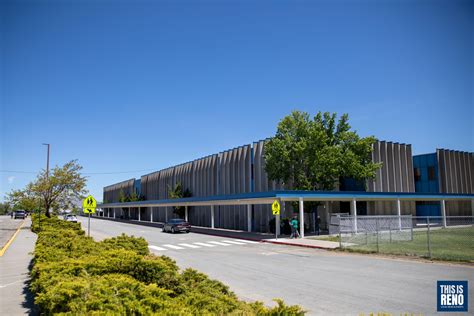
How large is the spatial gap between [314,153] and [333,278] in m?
21.3

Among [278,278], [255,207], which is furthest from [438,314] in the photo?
[255,207]

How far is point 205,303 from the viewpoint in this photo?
6.18m

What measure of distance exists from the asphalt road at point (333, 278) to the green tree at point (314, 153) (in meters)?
14.2

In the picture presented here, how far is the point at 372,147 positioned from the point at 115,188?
7641 centimetres

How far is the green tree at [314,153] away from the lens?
3225 centimetres

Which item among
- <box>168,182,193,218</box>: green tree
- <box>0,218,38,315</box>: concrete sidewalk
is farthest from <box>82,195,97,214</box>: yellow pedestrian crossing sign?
<box>168,182,193,218</box>: green tree

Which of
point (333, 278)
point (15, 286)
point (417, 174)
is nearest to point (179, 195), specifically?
point (417, 174)

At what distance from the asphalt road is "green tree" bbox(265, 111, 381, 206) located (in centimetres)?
1423

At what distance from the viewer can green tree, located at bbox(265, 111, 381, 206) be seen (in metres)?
32.2

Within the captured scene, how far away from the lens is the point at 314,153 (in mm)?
32531

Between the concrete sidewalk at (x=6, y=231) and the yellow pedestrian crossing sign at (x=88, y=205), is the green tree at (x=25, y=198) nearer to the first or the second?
the concrete sidewalk at (x=6, y=231)

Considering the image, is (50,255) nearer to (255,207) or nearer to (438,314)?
(438,314)

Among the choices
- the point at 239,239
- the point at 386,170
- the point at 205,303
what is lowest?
the point at 239,239
